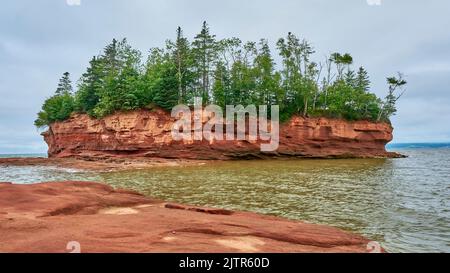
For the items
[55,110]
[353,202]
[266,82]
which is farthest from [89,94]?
[353,202]

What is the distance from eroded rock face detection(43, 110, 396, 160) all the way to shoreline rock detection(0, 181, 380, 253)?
38.5m

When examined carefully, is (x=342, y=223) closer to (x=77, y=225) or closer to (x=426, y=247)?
(x=426, y=247)

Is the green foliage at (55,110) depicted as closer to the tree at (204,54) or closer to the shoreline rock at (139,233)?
the tree at (204,54)

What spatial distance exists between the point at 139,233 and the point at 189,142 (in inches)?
1629

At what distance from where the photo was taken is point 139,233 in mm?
5996

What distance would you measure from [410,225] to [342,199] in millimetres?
4739

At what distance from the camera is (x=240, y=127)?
160ft

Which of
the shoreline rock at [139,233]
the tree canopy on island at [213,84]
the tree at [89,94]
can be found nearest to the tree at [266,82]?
the tree canopy on island at [213,84]

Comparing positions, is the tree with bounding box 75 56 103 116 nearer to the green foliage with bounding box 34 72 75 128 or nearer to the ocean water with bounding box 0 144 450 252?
the green foliage with bounding box 34 72 75 128

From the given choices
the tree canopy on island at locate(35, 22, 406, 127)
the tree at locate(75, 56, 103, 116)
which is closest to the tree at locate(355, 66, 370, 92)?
the tree canopy on island at locate(35, 22, 406, 127)

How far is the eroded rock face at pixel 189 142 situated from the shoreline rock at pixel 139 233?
38.5 metres

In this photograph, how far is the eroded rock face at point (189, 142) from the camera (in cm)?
4784

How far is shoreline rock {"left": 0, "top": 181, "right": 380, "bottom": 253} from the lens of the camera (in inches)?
207
